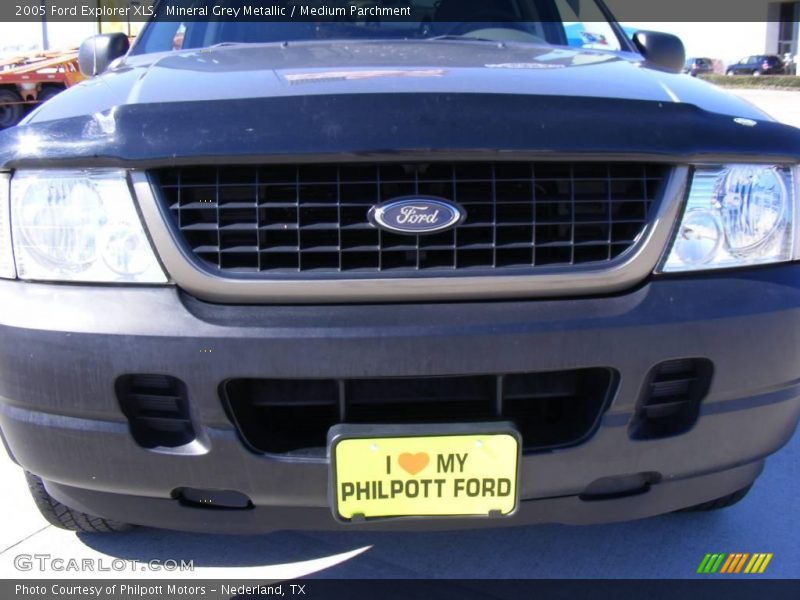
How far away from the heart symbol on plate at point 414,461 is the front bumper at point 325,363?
0.51ft

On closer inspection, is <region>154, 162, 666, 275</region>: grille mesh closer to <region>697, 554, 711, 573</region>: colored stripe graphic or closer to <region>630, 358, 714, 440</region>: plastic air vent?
<region>630, 358, 714, 440</region>: plastic air vent

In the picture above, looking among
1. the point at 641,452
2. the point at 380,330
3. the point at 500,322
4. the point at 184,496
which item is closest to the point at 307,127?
the point at 380,330

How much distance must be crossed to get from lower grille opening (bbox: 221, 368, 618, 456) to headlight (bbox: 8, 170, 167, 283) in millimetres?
349

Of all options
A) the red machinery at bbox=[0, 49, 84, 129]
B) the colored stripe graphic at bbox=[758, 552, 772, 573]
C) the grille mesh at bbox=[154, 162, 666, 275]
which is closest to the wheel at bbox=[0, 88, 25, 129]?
the red machinery at bbox=[0, 49, 84, 129]

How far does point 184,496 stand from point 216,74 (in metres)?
1.04

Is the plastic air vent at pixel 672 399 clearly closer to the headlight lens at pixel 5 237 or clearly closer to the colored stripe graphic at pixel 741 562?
the colored stripe graphic at pixel 741 562

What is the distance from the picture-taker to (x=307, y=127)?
60.9 inches

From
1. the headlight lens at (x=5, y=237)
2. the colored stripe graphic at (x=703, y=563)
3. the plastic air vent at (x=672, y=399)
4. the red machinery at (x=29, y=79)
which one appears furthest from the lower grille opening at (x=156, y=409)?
the red machinery at (x=29, y=79)

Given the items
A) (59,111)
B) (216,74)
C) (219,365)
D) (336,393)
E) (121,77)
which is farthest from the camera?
(121,77)

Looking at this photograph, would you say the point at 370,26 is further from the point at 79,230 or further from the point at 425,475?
the point at 425,475

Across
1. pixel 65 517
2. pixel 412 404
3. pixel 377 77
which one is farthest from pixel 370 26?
pixel 65 517

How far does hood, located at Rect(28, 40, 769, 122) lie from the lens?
172 cm

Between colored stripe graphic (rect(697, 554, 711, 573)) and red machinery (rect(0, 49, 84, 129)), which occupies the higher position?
red machinery (rect(0, 49, 84, 129))

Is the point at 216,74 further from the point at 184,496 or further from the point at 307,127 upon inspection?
the point at 184,496
